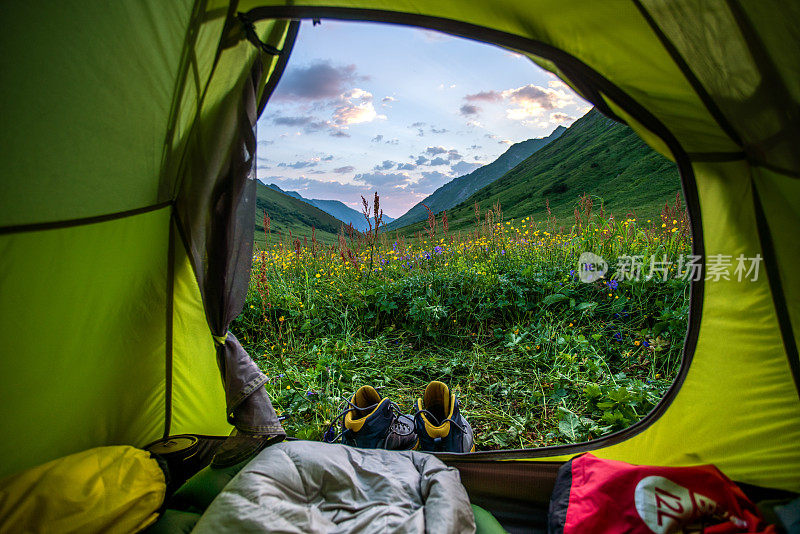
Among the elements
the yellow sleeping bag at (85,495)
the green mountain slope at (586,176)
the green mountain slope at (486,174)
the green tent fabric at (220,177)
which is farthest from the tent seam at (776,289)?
the green mountain slope at (486,174)

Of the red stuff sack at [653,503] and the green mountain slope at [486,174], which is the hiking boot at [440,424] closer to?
the red stuff sack at [653,503]

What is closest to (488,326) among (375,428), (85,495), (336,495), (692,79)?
(375,428)

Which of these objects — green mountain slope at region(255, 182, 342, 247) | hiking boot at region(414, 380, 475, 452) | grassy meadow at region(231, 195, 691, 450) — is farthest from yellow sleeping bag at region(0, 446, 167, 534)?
green mountain slope at region(255, 182, 342, 247)

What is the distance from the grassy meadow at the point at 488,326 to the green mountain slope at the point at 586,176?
60.5 ft

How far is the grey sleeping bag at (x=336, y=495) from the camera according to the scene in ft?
3.69

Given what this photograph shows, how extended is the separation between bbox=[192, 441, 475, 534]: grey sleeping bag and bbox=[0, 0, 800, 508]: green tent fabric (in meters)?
0.47

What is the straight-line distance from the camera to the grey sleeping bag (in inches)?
44.3

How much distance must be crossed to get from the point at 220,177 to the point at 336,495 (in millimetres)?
1390

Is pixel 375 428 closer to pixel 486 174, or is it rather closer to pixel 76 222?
pixel 76 222

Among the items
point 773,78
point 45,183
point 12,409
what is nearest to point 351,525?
point 12,409

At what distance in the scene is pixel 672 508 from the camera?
1174 millimetres

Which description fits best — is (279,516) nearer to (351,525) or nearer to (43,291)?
(351,525)

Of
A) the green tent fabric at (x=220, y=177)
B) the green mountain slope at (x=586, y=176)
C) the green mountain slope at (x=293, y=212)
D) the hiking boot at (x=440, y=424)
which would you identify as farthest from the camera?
the green mountain slope at (x=293, y=212)

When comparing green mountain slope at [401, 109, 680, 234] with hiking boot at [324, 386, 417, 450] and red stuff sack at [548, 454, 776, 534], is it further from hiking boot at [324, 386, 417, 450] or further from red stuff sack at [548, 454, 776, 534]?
red stuff sack at [548, 454, 776, 534]
